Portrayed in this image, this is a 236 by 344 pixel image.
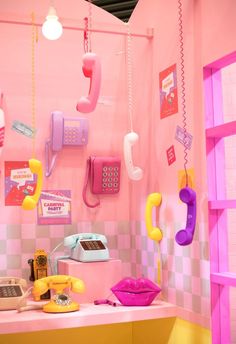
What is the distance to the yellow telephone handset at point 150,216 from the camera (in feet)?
10.2

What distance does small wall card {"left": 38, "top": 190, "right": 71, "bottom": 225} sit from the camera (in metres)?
3.41

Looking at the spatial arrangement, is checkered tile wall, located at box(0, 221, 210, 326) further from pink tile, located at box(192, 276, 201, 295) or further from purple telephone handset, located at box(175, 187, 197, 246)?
purple telephone handset, located at box(175, 187, 197, 246)

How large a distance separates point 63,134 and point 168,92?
29.8 inches

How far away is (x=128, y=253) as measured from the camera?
11.8 feet

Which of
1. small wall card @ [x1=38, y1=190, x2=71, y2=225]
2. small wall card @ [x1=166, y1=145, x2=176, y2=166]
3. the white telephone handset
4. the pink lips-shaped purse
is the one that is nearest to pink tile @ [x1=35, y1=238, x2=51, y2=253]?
small wall card @ [x1=38, y1=190, x2=71, y2=225]

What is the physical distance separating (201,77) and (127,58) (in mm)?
1032

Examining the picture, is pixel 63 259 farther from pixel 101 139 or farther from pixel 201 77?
pixel 201 77

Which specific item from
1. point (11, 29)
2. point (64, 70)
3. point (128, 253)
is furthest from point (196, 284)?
point (11, 29)

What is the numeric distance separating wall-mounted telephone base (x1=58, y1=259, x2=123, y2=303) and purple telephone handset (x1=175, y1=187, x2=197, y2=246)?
65 cm

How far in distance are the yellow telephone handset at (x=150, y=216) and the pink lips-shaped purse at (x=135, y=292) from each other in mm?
286

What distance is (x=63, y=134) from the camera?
3.43 m

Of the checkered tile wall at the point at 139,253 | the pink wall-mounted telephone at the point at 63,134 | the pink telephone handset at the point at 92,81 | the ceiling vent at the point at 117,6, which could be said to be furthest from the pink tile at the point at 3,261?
the ceiling vent at the point at 117,6

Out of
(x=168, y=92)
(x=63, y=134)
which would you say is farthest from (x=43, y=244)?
(x=168, y=92)

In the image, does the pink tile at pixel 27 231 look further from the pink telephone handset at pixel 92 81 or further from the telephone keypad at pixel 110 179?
the pink telephone handset at pixel 92 81
